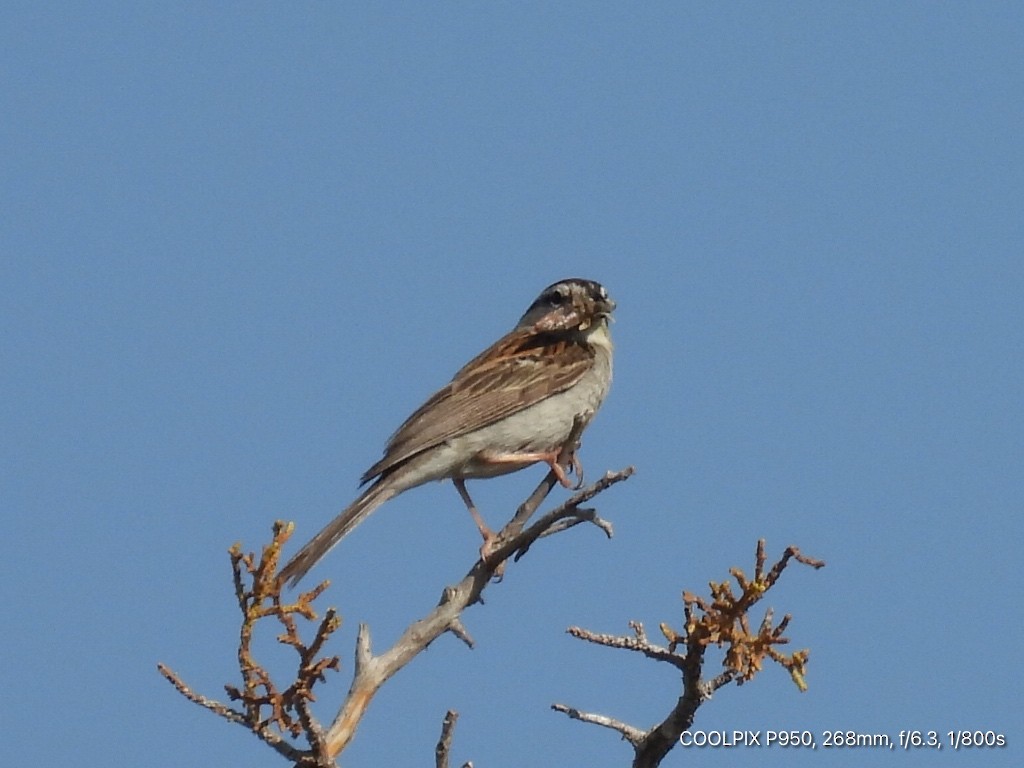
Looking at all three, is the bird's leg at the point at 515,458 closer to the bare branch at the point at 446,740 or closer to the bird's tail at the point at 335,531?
the bird's tail at the point at 335,531

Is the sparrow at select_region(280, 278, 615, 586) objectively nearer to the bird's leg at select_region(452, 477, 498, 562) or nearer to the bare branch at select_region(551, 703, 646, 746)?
the bird's leg at select_region(452, 477, 498, 562)

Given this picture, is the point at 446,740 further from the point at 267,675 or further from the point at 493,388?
the point at 493,388

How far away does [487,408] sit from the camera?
1005 cm

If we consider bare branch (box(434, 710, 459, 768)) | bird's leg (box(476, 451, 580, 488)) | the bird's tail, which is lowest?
bare branch (box(434, 710, 459, 768))

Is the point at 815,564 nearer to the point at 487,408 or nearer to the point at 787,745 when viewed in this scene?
the point at 787,745

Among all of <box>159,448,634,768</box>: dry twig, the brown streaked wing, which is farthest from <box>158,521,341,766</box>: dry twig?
the brown streaked wing

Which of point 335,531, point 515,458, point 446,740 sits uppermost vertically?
point 515,458

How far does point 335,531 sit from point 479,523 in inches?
39.1

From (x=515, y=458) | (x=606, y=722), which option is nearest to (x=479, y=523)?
(x=515, y=458)

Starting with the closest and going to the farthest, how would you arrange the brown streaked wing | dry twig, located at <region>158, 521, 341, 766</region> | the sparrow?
dry twig, located at <region>158, 521, 341, 766</region> < the sparrow < the brown streaked wing

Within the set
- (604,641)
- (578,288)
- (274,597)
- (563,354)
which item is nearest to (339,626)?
(274,597)

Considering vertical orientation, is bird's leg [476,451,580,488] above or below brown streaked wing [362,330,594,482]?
below

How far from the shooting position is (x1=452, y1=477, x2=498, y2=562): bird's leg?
7487mm

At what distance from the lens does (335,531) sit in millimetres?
8570
